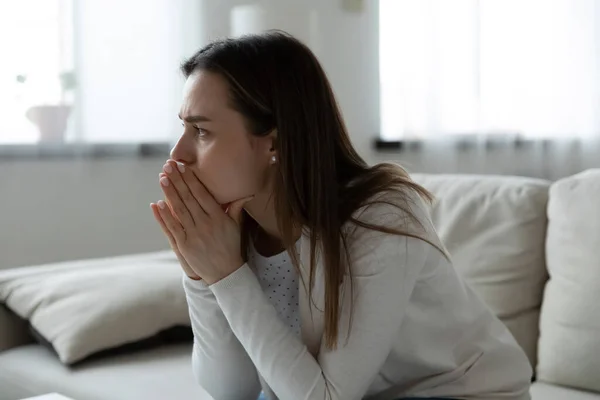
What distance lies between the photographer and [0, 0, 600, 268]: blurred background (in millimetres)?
2787

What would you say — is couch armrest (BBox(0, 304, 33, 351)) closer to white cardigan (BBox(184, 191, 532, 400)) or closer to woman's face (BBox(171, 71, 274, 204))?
white cardigan (BBox(184, 191, 532, 400))

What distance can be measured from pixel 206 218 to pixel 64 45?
166 centimetres

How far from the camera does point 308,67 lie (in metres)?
1.33

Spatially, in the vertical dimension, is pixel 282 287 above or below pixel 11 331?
above

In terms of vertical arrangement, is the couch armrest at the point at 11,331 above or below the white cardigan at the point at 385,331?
below

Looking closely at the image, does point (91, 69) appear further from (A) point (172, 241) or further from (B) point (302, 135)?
(B) point (302, 135)

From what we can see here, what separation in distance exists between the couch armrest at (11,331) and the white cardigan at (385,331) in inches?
32.2

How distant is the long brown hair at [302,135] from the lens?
130 cm

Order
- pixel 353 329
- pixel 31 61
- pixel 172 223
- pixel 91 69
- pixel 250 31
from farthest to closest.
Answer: pixel 250 31 → pixel 91 69 → pixel 31 61 → pixel 172 223 → pixel 353 329

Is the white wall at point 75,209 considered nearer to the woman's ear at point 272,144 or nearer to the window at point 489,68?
the window at point 489,68

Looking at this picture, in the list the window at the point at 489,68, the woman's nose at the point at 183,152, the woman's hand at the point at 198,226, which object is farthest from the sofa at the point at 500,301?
the window at the point at 489,68

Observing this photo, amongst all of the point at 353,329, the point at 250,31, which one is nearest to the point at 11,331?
the point at 353,329

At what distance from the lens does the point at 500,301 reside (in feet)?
6.18

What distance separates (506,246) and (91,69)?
5.08 ft
